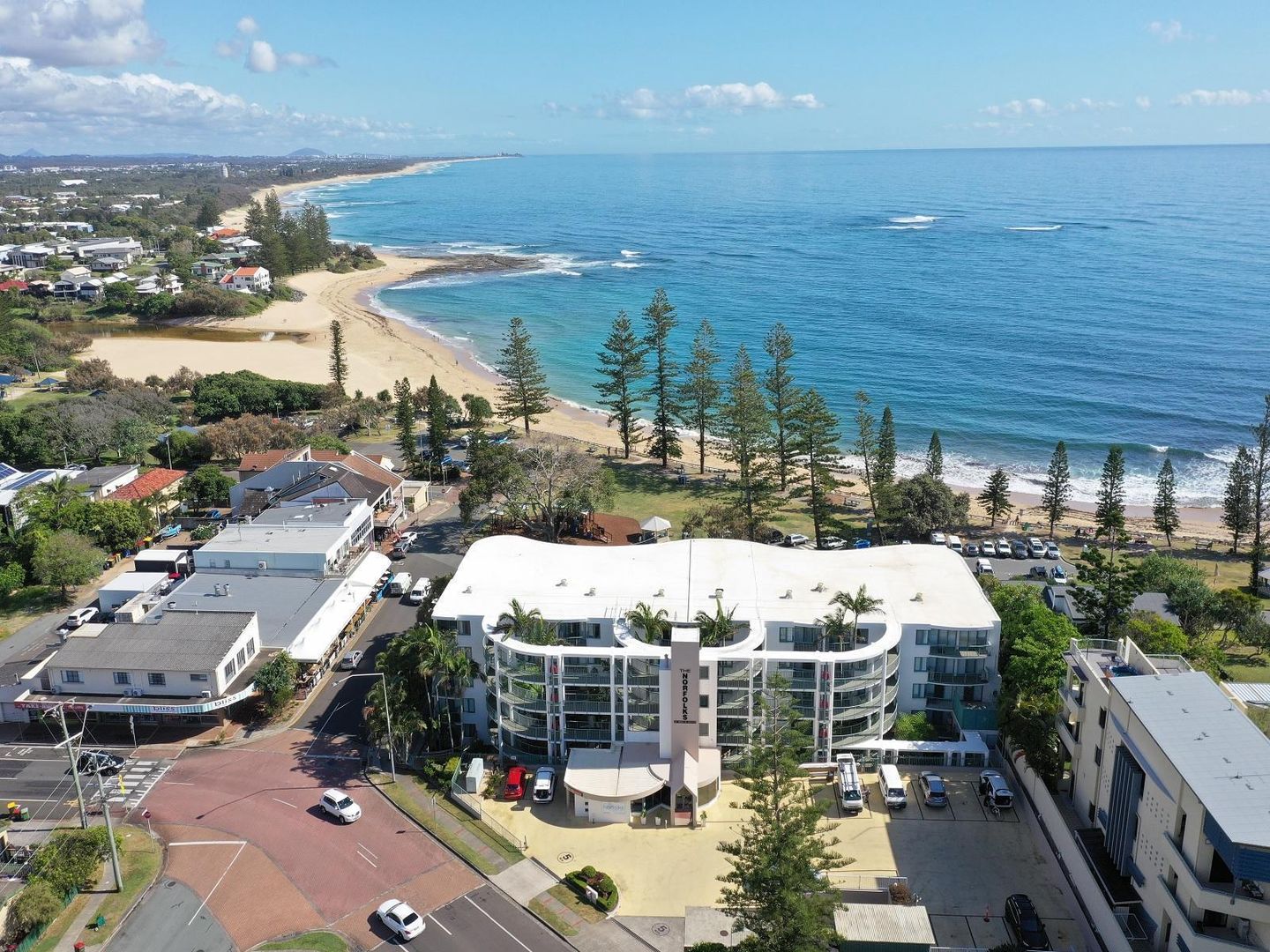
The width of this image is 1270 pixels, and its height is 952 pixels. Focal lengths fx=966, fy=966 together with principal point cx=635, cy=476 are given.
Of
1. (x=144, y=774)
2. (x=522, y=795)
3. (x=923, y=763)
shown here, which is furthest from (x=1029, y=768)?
(x=144, y=774)

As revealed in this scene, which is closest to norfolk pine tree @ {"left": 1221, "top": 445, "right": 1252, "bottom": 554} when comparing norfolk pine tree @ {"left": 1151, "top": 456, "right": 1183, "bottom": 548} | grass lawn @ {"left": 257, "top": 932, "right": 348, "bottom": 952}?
norfolk pine tree @ {"left": 1151, "top": 456, "right": 1183, "bottom": 548}

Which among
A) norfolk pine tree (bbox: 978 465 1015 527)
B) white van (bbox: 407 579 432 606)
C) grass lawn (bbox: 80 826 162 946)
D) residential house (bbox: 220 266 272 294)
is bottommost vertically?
grass lawn (bbox: 80 826 162 946)

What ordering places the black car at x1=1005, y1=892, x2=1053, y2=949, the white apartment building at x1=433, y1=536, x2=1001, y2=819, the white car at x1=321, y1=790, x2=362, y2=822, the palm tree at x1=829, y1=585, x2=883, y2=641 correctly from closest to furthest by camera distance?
the black car at x1=1005, y1=892, x2=1053, y2=949 < the white car at x1=321, y1=790, x2=362, y2=822 < the white apartment building at x1=433, y1=536, x2=1001, y2=819 < the palm tree at x1=829, y1=585, x2=883, y2=641

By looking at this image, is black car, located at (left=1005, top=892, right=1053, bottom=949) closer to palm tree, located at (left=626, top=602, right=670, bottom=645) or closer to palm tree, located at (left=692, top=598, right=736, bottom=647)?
palm tree, located at (left=692, top=598, right=736, bottom=647)

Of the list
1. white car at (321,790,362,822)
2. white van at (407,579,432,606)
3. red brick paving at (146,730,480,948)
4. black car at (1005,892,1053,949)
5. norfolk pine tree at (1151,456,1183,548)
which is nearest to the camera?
black car at (1005,892,1053,949)

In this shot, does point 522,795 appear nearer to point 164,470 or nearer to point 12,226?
point 164,470

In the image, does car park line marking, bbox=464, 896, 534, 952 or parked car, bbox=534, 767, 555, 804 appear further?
parked car, bbox=534, 767, 555, 804

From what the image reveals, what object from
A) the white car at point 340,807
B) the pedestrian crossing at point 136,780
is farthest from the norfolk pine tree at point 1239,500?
the pedestrian crossing at point 136,780
